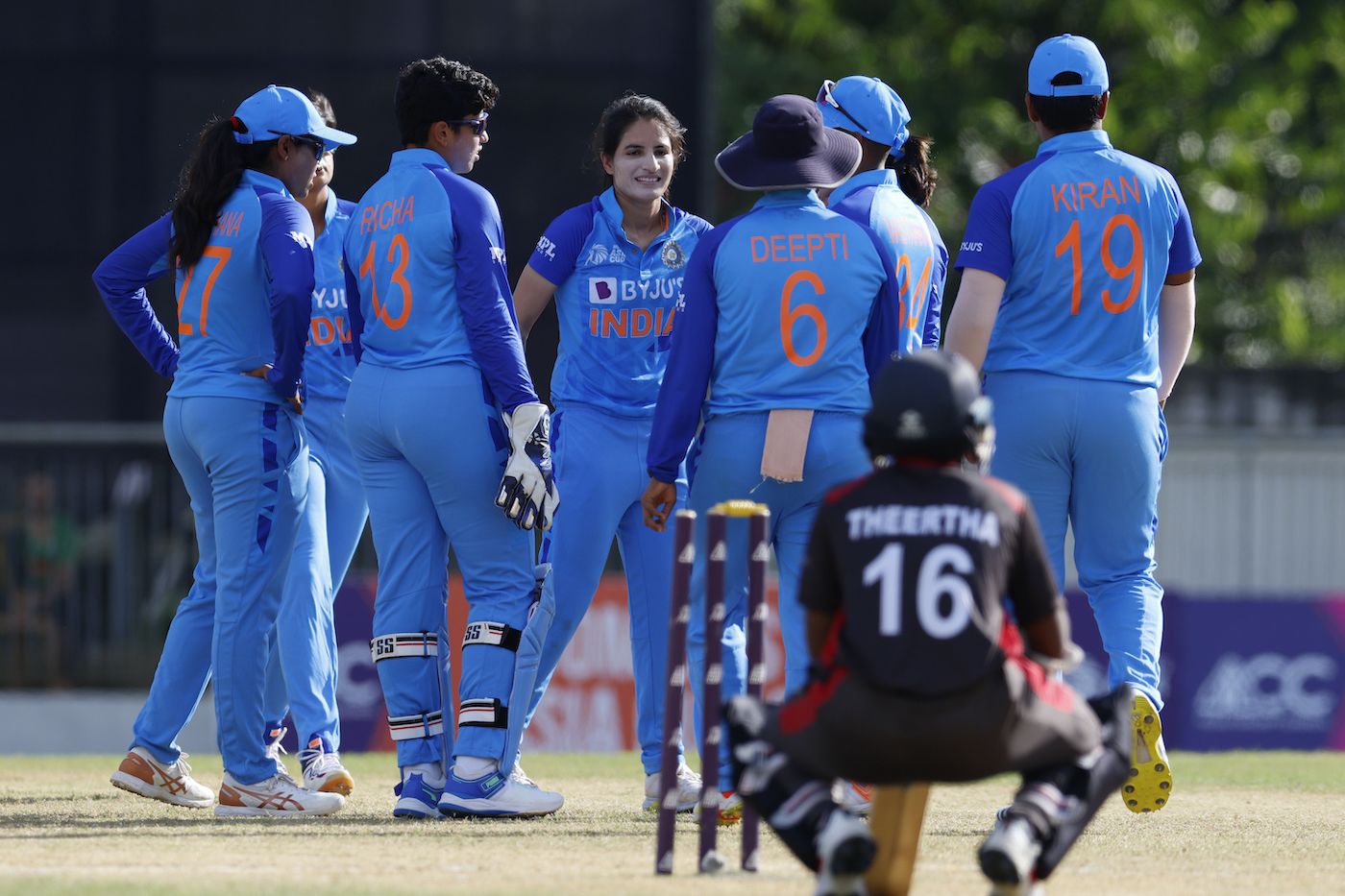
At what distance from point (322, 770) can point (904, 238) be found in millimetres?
2536

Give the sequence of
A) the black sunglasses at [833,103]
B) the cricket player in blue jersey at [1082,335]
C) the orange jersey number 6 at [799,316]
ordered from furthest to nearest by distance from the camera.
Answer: the black sunglasses at [833,103] → the cricket player in blue jersey at [1082,335] → the orange jersey number 6 at [799,316]

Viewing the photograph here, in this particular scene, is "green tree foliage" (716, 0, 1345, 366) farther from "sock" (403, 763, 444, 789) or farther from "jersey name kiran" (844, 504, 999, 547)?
"jersey name kiran" (844, 504, 999, 547)

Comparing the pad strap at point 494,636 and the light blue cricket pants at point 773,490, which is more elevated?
→ the light blue cricket pants at point 773,490

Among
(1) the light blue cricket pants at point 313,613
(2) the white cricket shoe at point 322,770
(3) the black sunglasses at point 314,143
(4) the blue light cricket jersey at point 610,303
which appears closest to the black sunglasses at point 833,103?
(4) the blue light cricket jersey at point 610,303

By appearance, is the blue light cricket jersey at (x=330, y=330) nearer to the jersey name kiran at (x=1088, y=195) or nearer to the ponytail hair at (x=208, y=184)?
the ponytail hair at (x=208, y=184)

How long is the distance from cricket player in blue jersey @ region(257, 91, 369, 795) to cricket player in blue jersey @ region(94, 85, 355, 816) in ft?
0.73

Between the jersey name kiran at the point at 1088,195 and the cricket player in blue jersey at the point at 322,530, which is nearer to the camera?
the jersey name kiran at the point at 1088,195

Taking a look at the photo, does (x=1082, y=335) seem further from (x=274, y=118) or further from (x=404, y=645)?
(x=274, y=118)

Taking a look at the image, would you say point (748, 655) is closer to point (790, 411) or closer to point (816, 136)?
point (790, 411)

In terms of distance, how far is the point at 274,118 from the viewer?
23.3 ft

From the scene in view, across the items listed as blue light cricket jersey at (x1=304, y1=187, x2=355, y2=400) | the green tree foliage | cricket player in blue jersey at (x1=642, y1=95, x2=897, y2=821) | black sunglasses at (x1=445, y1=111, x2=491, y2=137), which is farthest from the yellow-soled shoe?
the green tree foliage

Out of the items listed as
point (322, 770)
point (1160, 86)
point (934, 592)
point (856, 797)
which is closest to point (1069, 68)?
point (856, 797)

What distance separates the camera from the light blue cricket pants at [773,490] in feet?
21.1

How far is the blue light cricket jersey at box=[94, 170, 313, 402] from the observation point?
272 inches
